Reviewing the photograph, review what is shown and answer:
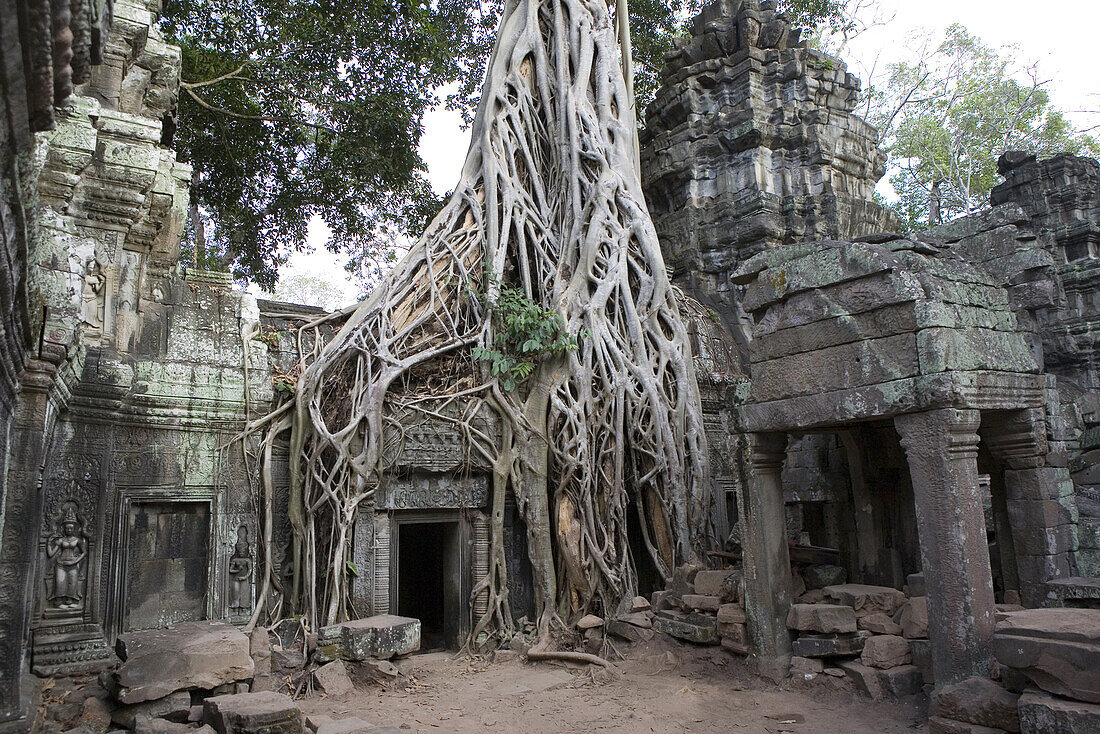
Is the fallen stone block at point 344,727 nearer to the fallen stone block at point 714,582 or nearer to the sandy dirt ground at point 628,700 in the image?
the sandy dirt ground at point 628,700

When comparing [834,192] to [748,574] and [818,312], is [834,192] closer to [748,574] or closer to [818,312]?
[818,312]

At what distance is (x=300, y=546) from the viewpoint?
6980mm

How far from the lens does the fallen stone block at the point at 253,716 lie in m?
4.21

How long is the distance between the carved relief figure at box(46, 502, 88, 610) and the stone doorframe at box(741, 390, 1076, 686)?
518 centimetres

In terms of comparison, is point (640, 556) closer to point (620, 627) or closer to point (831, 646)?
point (620, 627)

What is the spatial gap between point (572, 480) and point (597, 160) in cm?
385

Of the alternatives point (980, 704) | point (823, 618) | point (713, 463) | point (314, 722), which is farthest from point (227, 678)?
point (713, 463)

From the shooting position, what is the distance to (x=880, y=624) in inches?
205

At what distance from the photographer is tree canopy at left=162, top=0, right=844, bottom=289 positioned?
1092 cm

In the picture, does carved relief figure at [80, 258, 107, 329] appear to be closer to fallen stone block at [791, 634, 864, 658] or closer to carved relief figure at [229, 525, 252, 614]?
carved relief figure at [229, 525, 252, 614]

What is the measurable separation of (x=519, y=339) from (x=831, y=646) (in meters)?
4.19

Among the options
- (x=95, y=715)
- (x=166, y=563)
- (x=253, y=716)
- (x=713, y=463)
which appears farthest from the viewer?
(x=713, y=463)

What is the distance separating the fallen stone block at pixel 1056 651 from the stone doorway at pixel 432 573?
4.91 m

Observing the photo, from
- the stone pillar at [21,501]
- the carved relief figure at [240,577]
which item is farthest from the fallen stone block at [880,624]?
the stone pillar at [21,501]
